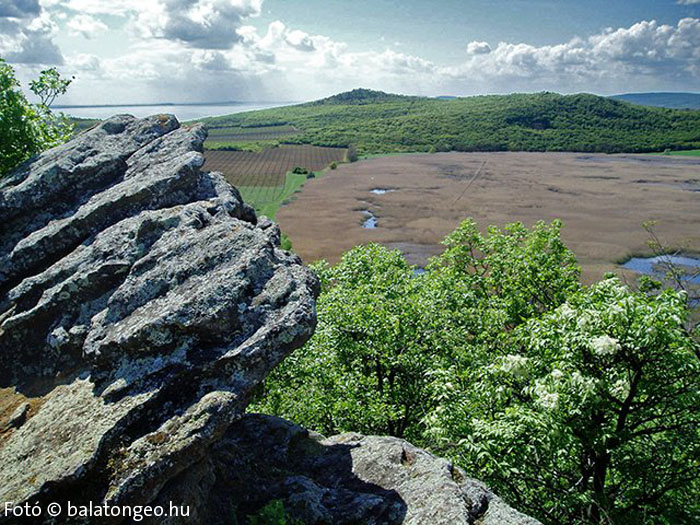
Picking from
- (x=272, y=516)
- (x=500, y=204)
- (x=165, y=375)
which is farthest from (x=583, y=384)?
(x=500, y=204)

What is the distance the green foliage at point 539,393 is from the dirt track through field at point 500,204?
155ft

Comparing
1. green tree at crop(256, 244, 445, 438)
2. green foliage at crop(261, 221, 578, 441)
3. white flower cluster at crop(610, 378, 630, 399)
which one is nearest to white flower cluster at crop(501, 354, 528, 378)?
white flower cluster at crop(610, 378, 630, 399)

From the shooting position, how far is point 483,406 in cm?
1433

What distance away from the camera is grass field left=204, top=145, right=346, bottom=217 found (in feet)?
397

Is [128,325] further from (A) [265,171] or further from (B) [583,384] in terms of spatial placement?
(A) [265,171]

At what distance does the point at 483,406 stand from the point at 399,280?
38.2 ft

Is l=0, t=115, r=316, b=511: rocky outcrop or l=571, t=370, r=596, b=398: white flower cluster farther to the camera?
l=571, t=370, r=596, b=398: white flower cluster

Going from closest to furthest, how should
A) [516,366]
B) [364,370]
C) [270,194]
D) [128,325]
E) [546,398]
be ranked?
[128,325]
[546,398]
[516,366]
[364,370]
[270,194]

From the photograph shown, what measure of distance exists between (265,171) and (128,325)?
490 feet

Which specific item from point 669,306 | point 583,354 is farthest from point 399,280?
point 669,306

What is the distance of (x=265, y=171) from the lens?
508ft

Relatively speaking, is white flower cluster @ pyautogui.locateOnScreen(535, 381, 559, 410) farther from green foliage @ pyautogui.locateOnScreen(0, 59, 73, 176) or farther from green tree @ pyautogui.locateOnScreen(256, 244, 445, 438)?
green foliage @ pyautogui.locateOnScreen(0, 59, 73, 176)

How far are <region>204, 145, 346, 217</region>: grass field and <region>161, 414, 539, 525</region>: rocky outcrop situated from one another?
9174cm

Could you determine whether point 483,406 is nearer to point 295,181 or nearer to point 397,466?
point 397,466
